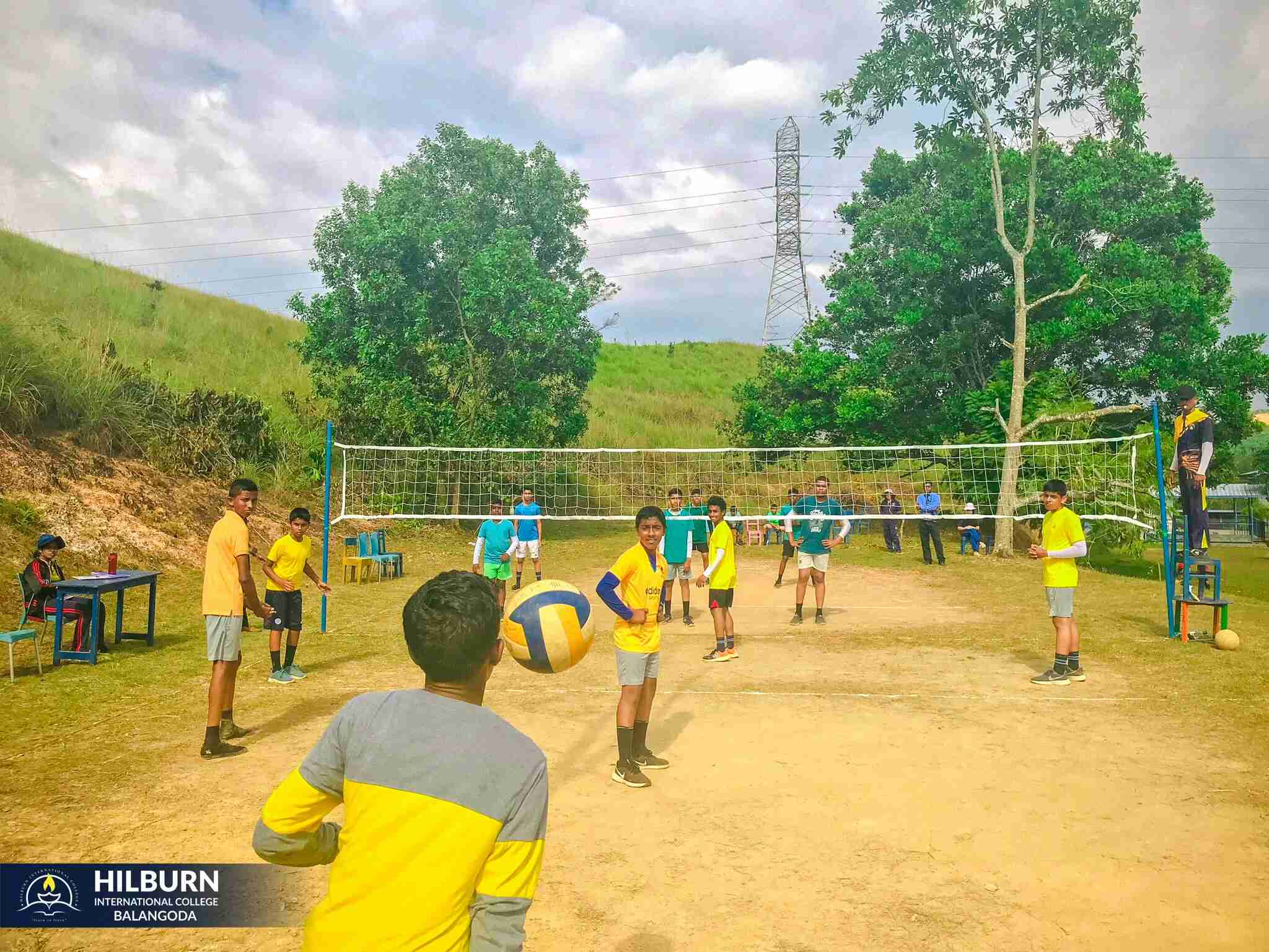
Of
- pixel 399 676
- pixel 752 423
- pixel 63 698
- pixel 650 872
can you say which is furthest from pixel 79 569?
pixel 752 423

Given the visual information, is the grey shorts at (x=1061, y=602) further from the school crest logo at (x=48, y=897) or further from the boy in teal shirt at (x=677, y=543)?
the school crest logo at (x=48, y=897)

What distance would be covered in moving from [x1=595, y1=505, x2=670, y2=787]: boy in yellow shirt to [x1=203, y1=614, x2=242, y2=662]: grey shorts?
2736 mm

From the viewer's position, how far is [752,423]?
27562mm

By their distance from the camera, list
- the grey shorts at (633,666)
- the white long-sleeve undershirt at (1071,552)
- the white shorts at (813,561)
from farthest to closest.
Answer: the white shorts at (813,561) → the white long-sleeve undershirt at (1071,552) → the grey shorts at (633,666)

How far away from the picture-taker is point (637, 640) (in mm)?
5895

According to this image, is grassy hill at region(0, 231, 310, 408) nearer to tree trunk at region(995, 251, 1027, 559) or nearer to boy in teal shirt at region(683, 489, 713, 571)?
boy in teal shirt at region(683, 489, 713, 571)

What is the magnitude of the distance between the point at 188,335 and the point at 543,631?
30466 mm


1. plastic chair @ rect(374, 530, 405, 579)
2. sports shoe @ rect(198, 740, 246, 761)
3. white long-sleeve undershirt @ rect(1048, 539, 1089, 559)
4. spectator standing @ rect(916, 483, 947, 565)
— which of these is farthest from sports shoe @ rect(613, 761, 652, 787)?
spectator standing @ rect(916, 483, 947, 565)

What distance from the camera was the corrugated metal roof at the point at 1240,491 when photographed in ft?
139

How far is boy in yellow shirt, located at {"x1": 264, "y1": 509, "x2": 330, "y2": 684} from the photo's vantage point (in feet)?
28.1

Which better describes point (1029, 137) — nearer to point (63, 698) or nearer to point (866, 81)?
point (866, 81)

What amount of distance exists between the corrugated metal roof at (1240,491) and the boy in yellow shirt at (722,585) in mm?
40555

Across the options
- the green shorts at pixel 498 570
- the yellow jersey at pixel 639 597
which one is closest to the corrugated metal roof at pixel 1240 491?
the green shorts at pixel 498 570

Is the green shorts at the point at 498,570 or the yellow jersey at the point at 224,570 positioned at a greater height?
the yellow jersey at the point at 224,570
